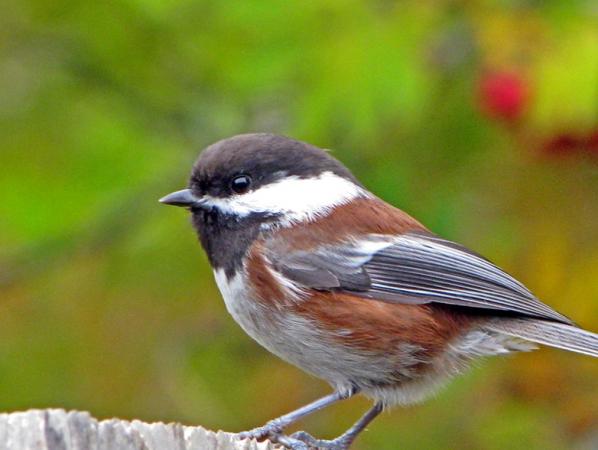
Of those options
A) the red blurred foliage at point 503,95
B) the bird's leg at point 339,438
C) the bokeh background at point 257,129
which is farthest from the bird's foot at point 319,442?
the red blurred foliage at point 503,95

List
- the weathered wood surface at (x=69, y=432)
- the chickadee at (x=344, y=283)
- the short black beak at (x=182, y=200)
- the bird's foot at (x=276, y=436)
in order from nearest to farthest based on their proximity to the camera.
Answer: the weathered wood surface at (x=69, y=432) < the bird's foot at (x=276, y=436) < the chickadee at (x=344, y=283) < the short black beak at (x=182, y=200)

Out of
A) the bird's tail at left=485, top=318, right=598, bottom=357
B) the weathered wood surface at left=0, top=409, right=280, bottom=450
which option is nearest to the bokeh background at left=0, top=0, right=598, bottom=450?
the bird's tail at left=485, top=318, right=598, bottom=357

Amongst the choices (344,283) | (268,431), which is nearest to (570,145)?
(344,283)

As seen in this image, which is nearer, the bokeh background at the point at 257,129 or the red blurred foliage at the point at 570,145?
the bokeh background at the point at 257,129

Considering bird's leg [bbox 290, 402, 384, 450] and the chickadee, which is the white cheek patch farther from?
bird's leg [bbox 290, 402, 384, 450]

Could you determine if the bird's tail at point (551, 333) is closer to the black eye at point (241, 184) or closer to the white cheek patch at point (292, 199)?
the white cheek patch at point (292, 199)

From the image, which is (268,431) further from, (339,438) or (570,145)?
(570,145)
